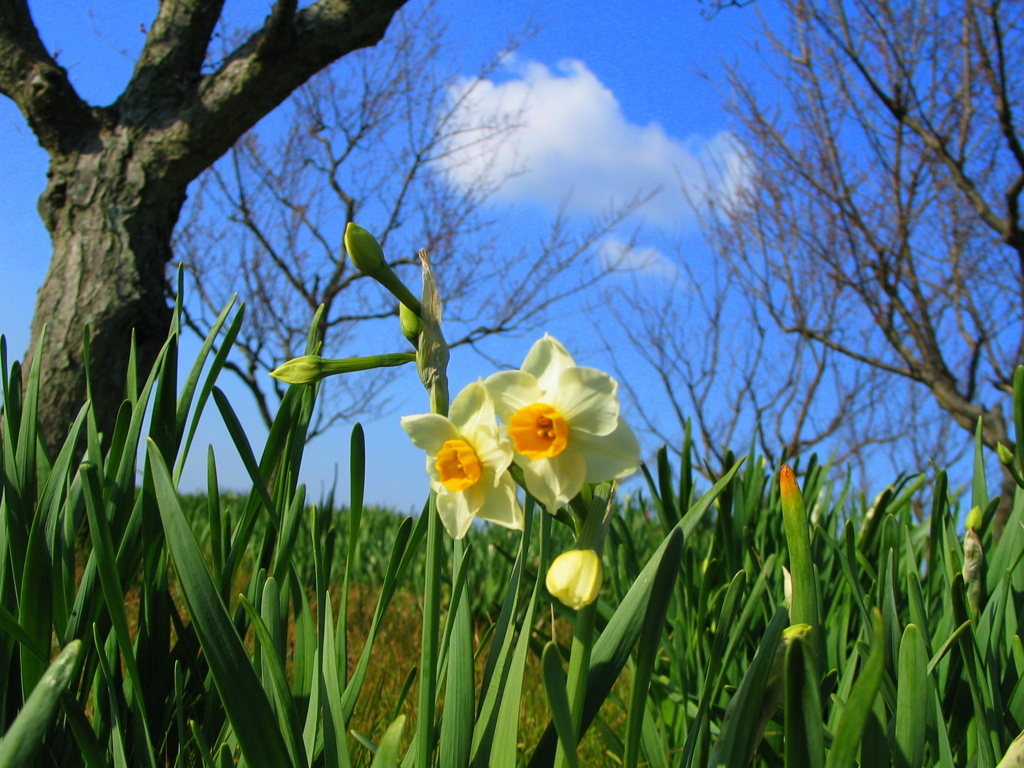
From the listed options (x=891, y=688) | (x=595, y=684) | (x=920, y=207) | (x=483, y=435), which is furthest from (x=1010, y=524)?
(x=920, y=207)

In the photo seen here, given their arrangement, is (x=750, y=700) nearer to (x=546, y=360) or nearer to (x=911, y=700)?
(x=911, y=700)

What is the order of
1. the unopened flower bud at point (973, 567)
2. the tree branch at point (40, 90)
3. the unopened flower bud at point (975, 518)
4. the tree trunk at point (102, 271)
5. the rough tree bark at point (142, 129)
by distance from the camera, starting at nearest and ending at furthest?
the unopened flower bud at point (973, 567)
the unopened flower bud at point (975, 518)
the tree trunk at point (102, 271)
the rough tree bark at point (142, 129)
the tree branch at point (40, 90)

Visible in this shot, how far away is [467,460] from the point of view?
0.61m

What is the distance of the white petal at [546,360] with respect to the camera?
0.64 meters

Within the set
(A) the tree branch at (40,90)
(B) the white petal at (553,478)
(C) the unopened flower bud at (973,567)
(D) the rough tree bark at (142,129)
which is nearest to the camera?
(B) the white petal at (553,478)

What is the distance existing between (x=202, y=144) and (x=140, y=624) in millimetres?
3591

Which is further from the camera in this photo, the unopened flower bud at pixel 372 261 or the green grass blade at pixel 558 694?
the unopened flower bud at pixel 372 261

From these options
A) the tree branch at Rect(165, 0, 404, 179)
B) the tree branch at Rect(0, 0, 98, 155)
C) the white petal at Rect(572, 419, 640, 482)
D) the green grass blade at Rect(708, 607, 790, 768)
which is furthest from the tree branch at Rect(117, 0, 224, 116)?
the green grass blade at Rect(708, 607, 790, 768)

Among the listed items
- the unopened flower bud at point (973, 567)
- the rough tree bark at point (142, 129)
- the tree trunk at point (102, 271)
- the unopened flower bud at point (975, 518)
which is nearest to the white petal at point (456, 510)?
the unopened flower bud at point (973, 567)

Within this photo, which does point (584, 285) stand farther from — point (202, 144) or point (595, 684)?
point (595, 684)

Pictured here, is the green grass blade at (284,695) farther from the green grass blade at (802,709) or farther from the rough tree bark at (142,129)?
the rough tree bark at (142,129)

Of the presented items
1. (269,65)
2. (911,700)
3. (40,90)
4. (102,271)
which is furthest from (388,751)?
(40,90)

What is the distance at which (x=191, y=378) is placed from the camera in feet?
3.21

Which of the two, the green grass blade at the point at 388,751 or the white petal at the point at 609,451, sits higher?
the white petal at the point at 609,451
